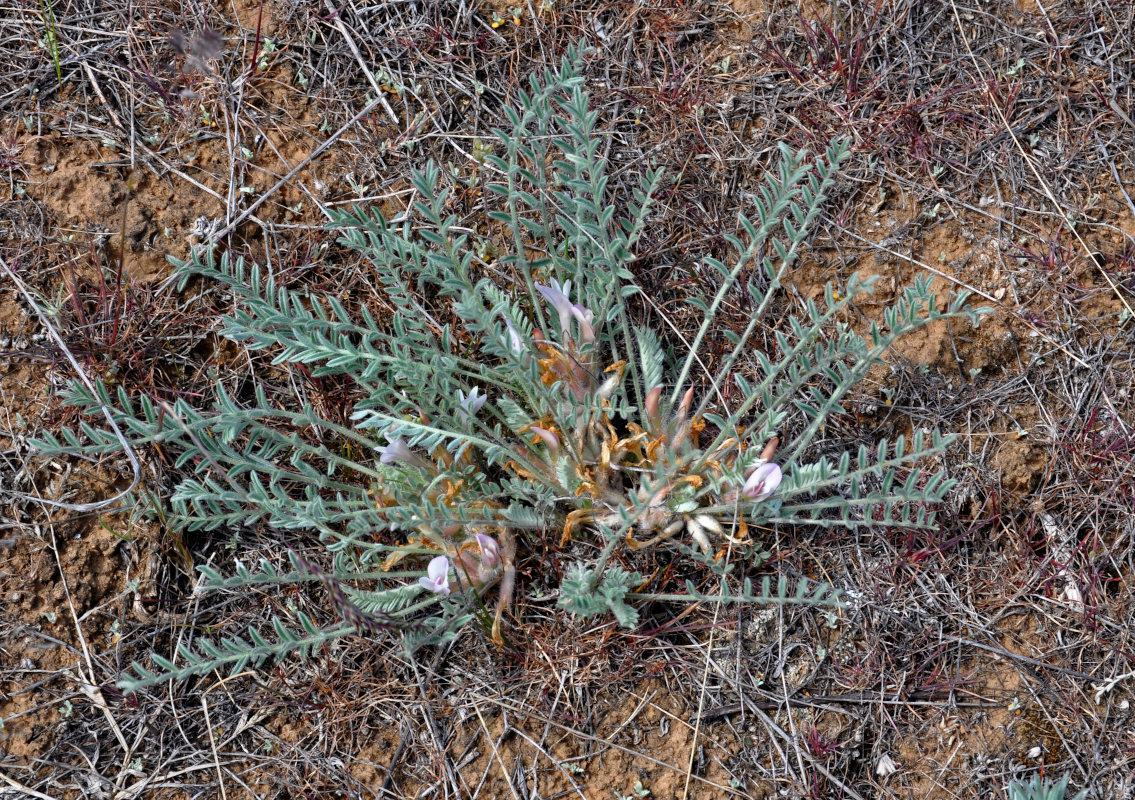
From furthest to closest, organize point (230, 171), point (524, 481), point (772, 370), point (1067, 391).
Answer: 1. point (230, 171)
2. point (1067, 391)
3. point (524, 481)
4. point (772, 370)

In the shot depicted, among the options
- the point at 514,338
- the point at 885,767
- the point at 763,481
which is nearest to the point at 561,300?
the point at 514,338

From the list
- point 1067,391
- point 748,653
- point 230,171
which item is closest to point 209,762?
point 748,653

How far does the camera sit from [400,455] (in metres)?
2.29

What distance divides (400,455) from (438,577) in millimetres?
321

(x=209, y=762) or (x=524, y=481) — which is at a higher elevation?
(x=524, y=481)

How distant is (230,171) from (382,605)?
144 centimetres

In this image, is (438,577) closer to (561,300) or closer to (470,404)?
(470,404)

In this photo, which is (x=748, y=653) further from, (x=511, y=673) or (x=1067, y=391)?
(x=1067, y=391)

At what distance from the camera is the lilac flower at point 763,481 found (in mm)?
2170

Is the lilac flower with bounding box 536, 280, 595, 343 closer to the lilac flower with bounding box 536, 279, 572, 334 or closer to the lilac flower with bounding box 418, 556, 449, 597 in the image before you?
the lilac flower with bounding box 536, 279, 572, 334

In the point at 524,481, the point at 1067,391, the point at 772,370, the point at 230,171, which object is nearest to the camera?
the point at 772,370

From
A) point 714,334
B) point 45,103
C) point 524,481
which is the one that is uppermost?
point 45,103

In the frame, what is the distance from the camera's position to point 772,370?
2.23 metres

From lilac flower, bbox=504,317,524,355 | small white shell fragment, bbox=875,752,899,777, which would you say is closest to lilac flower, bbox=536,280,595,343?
lilac flower, bbox=504,317,524,355
